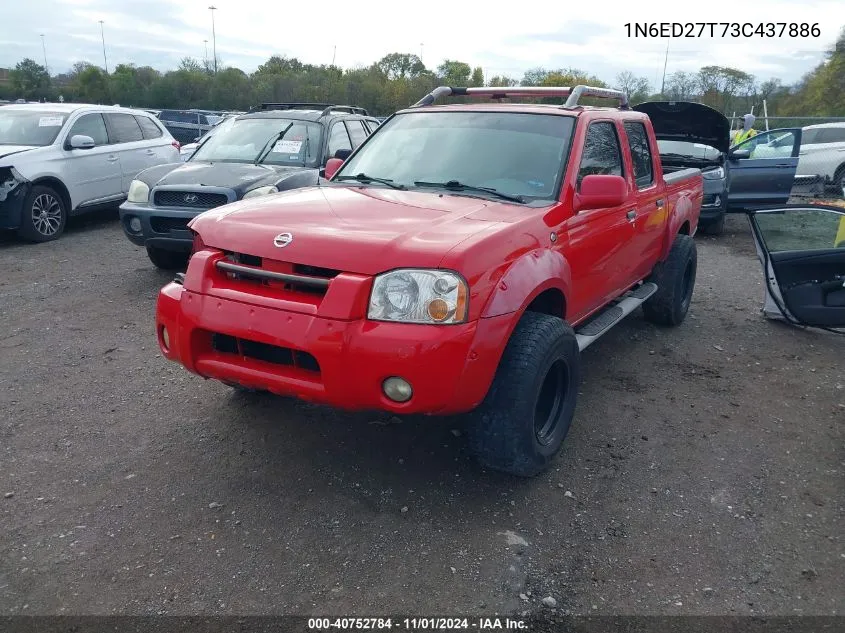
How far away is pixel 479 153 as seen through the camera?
409 cm

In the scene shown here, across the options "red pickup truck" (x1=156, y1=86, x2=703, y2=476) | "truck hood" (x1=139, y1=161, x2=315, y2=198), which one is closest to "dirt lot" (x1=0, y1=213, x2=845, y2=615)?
"red pickup truck" (x1=156, y1=86, x2=703, y2=476)

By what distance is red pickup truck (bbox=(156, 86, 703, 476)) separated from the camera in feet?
9.42

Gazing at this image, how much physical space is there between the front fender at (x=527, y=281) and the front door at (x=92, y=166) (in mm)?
7950

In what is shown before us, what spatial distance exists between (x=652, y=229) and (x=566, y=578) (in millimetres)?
3177

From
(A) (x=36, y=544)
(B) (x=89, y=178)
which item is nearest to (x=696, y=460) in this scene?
(A) (x=36, y=544)

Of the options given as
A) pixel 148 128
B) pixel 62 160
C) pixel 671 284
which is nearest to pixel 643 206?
pixel 671 284

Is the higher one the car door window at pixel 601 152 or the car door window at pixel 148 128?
the car door window at pixel 148 128

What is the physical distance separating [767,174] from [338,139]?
6.85 metres

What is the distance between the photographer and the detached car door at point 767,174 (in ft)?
34.7

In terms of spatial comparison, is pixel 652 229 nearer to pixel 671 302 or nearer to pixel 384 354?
pixel 671 302

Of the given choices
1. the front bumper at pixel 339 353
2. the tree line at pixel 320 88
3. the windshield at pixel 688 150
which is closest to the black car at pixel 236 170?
the front bumper at pixel 339 353

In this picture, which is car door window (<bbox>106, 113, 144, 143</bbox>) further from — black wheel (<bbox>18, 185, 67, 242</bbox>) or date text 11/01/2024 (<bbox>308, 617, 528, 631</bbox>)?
date text 11/01/2024 (<bbox>308, 617, 528, 631</bbox>)

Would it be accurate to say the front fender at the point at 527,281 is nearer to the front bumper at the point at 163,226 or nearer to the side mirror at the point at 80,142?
the front bumper at the point at 163,226

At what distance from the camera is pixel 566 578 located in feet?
9.22
